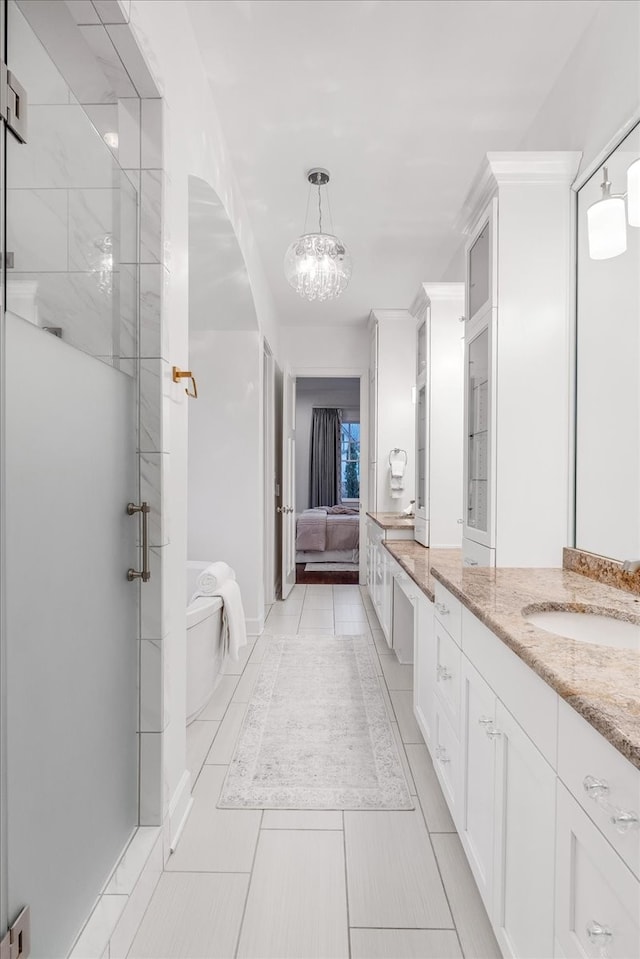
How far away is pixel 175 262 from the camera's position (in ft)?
6.07

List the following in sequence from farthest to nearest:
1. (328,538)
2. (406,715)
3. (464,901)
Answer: (328,538), (406,715), (464,901)

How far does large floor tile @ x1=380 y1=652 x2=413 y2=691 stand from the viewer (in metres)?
3.13

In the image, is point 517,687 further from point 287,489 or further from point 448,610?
point 287,489

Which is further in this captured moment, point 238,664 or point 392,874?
point 238,664

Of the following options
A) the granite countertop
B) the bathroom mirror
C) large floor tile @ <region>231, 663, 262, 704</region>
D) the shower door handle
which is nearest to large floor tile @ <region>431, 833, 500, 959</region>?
the granite countertop

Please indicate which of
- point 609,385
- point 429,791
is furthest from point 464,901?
point 609,385

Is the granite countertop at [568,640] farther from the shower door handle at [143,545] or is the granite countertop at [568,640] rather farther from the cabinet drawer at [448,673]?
the shower door handle at [143,545]

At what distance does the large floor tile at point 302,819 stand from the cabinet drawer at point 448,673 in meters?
0.58

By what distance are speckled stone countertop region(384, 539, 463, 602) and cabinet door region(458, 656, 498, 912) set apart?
587mm

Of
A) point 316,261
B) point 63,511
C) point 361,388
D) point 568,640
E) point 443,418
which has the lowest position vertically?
point 568,640

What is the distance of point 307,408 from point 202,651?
24.6ft

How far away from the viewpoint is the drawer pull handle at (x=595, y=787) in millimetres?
785

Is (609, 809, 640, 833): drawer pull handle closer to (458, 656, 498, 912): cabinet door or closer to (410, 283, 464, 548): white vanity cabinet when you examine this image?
(458, 656, 498, 912): cabinet door

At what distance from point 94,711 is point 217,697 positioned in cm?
169
